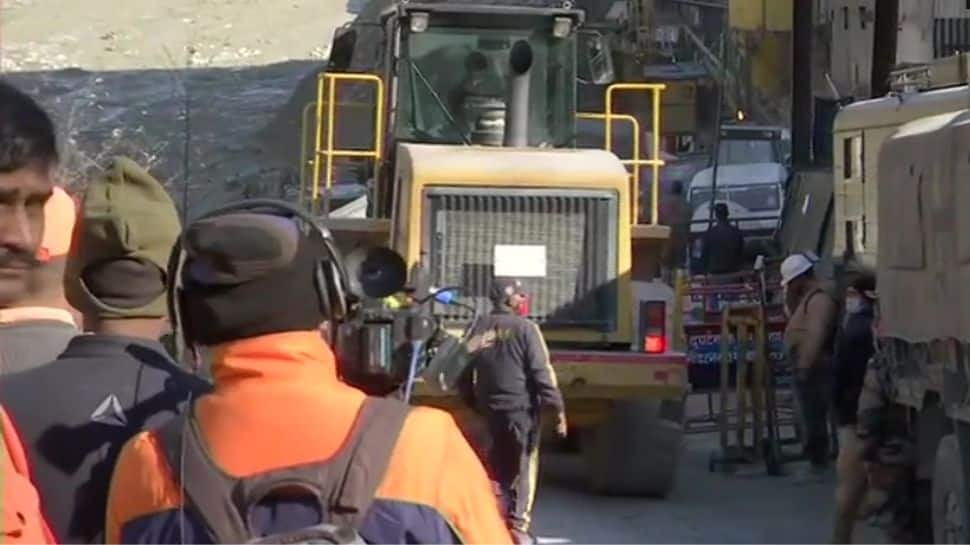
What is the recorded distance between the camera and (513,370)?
12.4 meters

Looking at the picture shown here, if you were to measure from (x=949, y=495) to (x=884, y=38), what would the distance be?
1413 cm

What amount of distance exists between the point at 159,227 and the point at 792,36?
86.7ft

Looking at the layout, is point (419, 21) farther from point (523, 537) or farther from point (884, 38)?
point (884, 38)

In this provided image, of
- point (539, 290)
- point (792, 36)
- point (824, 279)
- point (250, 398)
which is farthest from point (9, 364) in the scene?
point (792, 36)

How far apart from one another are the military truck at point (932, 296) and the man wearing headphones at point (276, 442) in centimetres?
689

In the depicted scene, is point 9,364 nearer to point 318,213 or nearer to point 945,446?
point 945,446

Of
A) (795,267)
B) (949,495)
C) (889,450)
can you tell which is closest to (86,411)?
(949,495)

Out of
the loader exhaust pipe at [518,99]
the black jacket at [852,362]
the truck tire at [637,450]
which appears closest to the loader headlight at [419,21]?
the loader exhaust pipe at [518,99]

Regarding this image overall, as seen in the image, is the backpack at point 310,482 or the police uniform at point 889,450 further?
the police uniform at point 889,450

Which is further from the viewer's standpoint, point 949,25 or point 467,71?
point 949,25

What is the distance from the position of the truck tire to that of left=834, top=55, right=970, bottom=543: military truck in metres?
2.79

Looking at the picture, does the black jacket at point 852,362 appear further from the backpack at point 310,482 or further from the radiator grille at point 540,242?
the backpack at point 310,482

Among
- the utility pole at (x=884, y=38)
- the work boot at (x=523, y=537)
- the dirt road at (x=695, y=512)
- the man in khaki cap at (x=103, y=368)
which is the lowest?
the dirt road at (x=695, y=512)

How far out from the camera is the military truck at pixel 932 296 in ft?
32.9
